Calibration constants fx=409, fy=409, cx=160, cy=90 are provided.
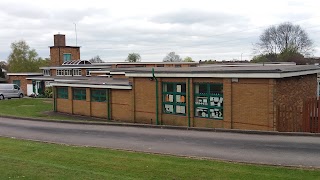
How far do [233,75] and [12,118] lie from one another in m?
15.9

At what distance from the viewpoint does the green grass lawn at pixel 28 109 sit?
30.8 metres

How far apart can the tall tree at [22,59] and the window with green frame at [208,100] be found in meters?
66.4

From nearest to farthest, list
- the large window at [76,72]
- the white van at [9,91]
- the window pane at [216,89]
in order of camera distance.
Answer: the window pane at [216,89]
the white van at [9,91]
the large window at [76,72]

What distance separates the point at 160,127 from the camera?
65.1 ft

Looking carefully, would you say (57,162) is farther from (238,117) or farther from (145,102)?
(145,102)

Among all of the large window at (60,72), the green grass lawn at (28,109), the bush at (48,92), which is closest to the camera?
the green grass lawn at (28,109)

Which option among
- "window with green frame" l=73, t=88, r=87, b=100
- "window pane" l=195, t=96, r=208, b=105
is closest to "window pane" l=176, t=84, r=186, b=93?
"window pane" l=195, t=96, r=208, b=105

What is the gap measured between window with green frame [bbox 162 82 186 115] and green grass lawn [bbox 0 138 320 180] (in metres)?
9.88

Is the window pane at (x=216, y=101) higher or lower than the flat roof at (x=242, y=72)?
lower

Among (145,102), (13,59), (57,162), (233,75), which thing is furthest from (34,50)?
(57,162)

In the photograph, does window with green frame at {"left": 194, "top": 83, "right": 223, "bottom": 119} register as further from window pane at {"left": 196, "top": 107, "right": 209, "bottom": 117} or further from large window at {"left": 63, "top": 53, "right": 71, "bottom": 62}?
large window at {"left": 63, "top": 53, "right": 71, "bottom": 62}

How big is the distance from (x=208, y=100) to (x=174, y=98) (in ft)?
8.37

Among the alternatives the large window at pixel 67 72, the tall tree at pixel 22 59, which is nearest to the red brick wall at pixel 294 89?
the large window at pixel 67 72

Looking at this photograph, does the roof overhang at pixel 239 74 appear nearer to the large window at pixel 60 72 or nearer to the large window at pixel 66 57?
the large window at pixel 60 72
